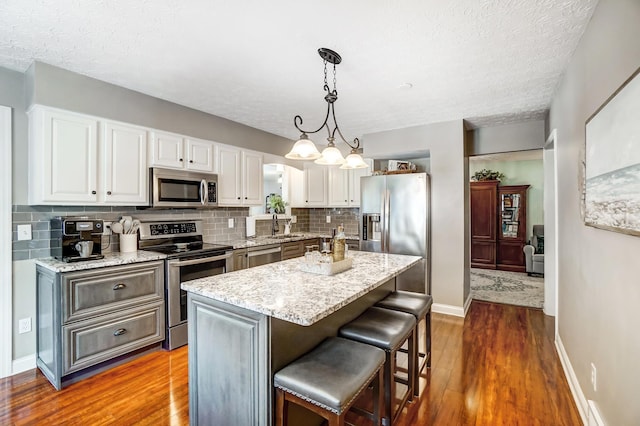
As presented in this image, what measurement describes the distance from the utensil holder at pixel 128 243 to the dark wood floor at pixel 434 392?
1.04 meters

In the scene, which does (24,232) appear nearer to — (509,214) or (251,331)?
(251,331)

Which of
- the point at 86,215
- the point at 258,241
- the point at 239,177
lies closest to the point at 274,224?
the point at 258,241

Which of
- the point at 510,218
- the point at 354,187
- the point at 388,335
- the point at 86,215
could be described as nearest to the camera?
the point at 388,335

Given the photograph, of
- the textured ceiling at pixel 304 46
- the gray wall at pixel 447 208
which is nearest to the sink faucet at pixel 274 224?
the textured ceiling at pixel 304 46

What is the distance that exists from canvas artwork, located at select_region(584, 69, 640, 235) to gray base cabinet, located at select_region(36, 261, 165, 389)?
10.6ft

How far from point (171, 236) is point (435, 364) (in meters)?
3.01

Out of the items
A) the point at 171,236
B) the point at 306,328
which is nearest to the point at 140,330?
the point at 171,236

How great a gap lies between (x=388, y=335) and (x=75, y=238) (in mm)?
2582

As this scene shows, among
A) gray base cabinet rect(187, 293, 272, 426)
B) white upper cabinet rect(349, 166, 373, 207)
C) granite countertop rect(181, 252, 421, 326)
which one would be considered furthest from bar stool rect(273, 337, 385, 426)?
white upper cabinet rect(349, 166, 373, 207)

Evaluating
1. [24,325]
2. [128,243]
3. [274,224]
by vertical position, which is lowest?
[24,325]

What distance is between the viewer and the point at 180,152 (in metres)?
3.39

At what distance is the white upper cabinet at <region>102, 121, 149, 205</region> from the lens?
2.81 m

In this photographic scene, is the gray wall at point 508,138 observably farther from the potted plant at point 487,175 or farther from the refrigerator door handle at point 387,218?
the potted plant at point 487,175

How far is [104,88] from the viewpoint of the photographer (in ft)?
9.15
